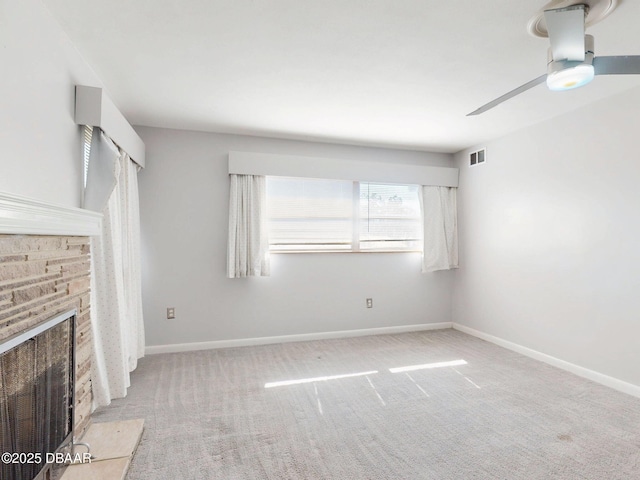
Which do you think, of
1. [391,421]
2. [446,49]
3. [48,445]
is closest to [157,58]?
[446,49]

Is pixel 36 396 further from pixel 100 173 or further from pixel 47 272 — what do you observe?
pixel 100 173

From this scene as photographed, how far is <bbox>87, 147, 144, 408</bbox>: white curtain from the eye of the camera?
241 centimetres

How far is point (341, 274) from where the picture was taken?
4.35 m

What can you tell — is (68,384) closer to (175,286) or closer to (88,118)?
(88,118)

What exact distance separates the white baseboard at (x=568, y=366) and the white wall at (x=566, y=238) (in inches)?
1.7

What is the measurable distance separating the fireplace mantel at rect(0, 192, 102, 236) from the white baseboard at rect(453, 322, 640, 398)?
398 cm

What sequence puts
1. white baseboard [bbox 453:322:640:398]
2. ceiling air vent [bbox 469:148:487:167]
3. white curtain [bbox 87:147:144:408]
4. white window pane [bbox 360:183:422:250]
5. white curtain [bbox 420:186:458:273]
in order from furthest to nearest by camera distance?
1. white curtain [bbox 420:186:458:273]
2. white window pane [bbox 360:183:422:250]
3. ceiling air vent [bbox 469:148:487:167]
4. white baseboard [bbox 453:322:640:398]
5. white curtain [bbox 87:147:144:408]

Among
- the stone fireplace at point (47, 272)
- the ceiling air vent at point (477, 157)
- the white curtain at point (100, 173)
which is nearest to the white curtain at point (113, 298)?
the white curtain at point (100, 173)

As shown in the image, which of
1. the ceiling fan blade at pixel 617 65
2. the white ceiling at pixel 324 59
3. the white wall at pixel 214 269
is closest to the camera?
the ceiling fan blade at pixel 617 65

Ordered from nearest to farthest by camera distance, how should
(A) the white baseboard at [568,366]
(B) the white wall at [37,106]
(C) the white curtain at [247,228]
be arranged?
1. (B) the white wall at [37,106]
2. (A) the white baseboard at [568,366]
3. (C) the white curtain at [247,228]

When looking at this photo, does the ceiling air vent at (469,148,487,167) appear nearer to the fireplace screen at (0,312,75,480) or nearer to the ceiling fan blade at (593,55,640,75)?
the ceiling fan blade at (593,55,640,75)

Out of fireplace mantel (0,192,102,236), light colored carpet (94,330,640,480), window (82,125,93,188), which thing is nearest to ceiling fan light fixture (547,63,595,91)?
light colored carpet (94,330,640,480)

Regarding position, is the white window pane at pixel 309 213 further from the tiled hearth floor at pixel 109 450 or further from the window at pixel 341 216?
the tiled hearth floor at pixel 109 450

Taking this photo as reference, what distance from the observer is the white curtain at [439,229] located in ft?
15.2
